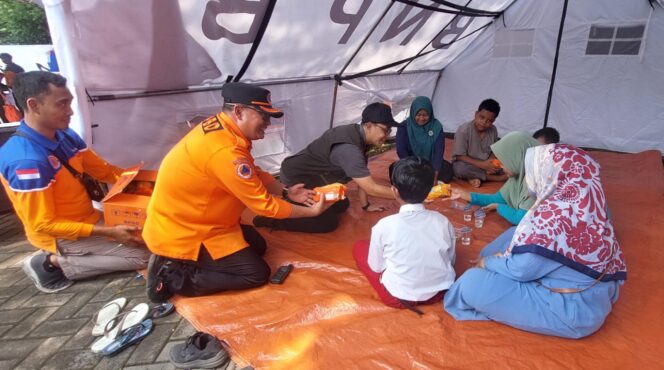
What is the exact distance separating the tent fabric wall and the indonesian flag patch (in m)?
6.83

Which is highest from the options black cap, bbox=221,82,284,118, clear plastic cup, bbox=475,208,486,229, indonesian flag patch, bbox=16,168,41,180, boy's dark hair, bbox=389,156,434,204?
black cap, bbox=221,82,284,118

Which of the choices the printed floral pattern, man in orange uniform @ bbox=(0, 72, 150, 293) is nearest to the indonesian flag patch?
man in orange uniform @ bbox=(0, 72, 150, 293)

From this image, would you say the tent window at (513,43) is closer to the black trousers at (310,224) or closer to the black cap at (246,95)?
the black trousers at (310,224)

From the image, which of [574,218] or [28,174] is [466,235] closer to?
[574,218]

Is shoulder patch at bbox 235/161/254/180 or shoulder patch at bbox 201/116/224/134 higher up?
shoulder patch at bbox 201/116/224/134

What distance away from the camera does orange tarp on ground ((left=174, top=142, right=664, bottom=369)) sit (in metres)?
1.78

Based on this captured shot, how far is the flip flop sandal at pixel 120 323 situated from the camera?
196 centimetres

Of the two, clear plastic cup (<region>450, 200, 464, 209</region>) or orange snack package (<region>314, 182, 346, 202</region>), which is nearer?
orange snack package (<region>314, 182, 346, 202</region>)

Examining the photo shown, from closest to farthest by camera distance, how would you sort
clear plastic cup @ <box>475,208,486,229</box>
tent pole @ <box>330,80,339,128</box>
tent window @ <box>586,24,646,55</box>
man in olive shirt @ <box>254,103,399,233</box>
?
man in olive shirt @ <box>254,103,399,233</box> < clear plastic cup @ <box>475,208,486,229</box> < tent pole @ <box>330,80,339,128</box> < tent window @ <box>586,24,646,55</box>

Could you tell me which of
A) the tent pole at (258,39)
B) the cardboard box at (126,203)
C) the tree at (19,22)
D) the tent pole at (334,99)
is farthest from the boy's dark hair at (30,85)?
the tree at (19,22)

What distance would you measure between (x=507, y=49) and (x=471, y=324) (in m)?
5.88

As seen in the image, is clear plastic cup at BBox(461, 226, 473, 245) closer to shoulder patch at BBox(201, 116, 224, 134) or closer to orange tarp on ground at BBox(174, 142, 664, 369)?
orange tarp on ground at BBox(174, 142, 664, 369)

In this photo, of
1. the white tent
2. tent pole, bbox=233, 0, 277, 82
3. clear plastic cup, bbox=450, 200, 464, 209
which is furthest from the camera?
clear plastic cup, bbox=450, 200, 464, 209

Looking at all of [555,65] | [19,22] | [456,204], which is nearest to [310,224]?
[456,204]
